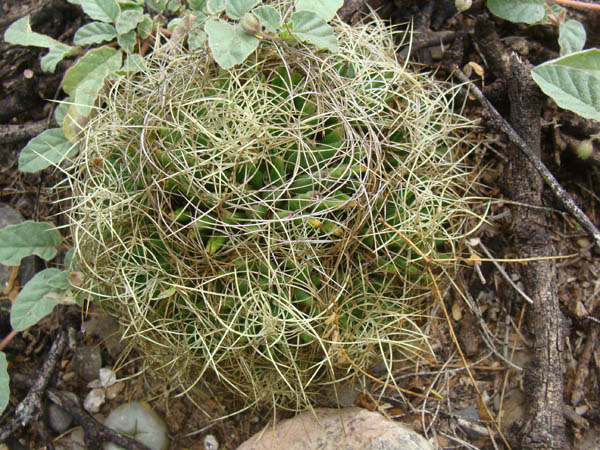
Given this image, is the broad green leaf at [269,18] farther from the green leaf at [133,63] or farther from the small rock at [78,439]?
the small rock at [78,439]

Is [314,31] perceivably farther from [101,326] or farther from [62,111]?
[101,326]

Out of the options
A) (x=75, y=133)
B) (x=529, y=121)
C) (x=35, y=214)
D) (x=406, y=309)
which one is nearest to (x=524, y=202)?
(x=529, y=121)

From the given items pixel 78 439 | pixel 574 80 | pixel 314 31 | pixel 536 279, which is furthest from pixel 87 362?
pixel 574 80

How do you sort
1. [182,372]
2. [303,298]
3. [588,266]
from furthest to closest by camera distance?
1. [588,266]
2. [182,372]
3. [303,298]

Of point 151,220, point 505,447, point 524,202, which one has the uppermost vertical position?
point 151,220

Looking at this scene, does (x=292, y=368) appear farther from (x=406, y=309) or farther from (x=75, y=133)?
(x=75, y=133)

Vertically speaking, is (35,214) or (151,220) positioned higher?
(151,220)
